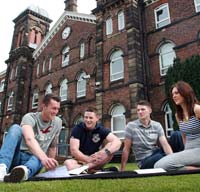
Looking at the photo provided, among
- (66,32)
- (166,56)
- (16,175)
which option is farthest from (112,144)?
(66,32)

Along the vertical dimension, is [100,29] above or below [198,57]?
above

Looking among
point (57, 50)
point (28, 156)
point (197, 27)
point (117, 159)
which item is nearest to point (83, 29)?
point (57, 50)

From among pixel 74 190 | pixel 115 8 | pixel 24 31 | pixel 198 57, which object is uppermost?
pixel 24 31

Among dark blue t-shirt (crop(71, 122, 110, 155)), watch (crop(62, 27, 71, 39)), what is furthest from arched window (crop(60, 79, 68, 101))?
dark blue t-shirt (crop(71, 122, 110, 155))

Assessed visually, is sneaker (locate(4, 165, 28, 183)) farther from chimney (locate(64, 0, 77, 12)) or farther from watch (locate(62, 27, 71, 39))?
chimney (locate(64, 0, 77, 12))

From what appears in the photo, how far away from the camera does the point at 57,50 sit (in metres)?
24.1

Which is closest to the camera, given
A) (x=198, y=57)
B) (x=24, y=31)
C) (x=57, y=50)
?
(x=198, y=57)

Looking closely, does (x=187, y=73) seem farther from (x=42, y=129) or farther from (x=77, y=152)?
(x=42, y=129)

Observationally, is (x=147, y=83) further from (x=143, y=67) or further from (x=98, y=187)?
(x=98, y=187)

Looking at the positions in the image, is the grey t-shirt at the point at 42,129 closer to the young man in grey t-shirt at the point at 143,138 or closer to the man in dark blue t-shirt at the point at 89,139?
the man in dark blue t-shirt at the point at 89,139

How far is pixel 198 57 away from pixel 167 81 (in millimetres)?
2045

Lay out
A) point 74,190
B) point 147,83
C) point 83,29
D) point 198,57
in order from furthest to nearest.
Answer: point 83,29
point 147,83
point 198,57
point 74,190

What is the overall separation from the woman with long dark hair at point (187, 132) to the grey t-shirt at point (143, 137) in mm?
833

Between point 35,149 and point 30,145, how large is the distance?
0.11 metres
